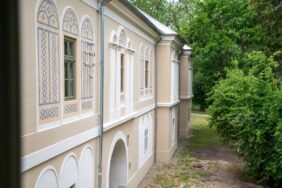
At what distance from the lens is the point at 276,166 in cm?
1395

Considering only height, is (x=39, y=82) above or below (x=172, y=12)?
below

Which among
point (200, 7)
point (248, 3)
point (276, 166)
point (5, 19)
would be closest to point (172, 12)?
point (200, 7)

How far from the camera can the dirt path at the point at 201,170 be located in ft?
52.1

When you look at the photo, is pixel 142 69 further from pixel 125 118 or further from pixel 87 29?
pixel 87 29

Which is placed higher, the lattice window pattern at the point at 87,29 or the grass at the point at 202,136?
the lattice window pattern at the point at 87,29

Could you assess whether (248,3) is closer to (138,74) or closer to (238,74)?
(238,74)

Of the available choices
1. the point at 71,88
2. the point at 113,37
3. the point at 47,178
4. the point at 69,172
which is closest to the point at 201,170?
the point at 113,37

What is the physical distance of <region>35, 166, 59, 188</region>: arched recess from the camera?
6.46 metres

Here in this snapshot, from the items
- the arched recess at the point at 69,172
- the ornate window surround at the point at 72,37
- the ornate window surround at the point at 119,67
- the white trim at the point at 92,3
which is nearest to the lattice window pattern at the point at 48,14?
the ornate window surround at the point at 72,37

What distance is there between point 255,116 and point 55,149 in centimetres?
1061

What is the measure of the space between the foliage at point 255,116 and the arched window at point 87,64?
27.2 ft

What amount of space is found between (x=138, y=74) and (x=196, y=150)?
10.1 metres

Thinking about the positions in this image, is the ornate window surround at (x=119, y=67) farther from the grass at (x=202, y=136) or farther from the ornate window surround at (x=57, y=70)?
the grass at (x=202, y=136)

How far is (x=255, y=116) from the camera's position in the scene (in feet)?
49.8
